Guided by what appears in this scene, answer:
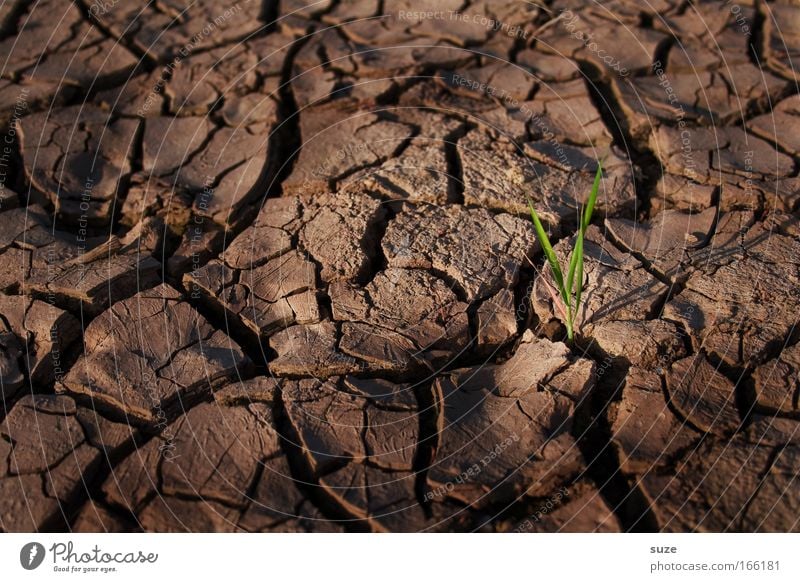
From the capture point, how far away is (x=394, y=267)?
2.64m

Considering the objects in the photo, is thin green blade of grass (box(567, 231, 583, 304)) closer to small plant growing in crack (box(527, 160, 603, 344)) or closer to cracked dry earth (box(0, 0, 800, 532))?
small plant growing in crack (box(527, 160, 603, 344))

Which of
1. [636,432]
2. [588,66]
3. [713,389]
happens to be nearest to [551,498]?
[636,432]

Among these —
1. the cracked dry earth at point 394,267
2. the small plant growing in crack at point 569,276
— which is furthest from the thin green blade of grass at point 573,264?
the cracked dry earth at point 394,267

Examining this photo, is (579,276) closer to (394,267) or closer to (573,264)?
(573,264)

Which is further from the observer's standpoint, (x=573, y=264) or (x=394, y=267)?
(x=394, y=267)

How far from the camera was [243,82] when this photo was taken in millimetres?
3340

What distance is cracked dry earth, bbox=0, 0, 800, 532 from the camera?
214 cm

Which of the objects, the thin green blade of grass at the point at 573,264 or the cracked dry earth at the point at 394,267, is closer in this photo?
the cracked dry earth at the point at 394,267

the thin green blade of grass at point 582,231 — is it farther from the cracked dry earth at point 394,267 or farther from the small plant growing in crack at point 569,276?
the cracked dry earth at point 394,267

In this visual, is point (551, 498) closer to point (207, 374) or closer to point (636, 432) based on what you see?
point (636, 432)

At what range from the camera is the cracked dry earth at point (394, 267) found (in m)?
2.14

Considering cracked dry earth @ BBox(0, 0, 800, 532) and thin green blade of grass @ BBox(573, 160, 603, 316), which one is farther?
thin green blade of grass @ BBox(573, 160, 603, 316)

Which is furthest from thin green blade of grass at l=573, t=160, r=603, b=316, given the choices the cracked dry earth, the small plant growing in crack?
the cracked dry earth

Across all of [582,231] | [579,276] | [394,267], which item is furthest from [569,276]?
[394,267]
